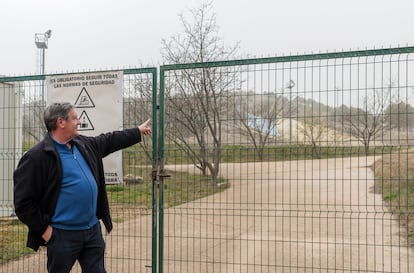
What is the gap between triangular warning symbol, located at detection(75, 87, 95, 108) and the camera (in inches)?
193

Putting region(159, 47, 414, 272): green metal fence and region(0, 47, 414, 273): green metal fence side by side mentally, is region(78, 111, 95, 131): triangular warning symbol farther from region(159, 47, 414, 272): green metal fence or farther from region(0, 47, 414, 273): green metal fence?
region(159, 47, 414, 272): green metal fence

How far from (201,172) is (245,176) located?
2.27 ft

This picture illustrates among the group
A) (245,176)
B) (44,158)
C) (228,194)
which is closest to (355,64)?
(245,176)

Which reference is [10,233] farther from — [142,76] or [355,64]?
[355,64]

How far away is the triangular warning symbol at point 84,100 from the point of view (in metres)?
4.90

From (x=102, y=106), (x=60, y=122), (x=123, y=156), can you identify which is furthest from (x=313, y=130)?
(x=60, y=122)

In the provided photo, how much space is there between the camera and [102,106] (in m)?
4.85

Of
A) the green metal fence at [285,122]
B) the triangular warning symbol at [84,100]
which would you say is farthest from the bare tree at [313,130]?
the triangular warning symbol at [84,100]

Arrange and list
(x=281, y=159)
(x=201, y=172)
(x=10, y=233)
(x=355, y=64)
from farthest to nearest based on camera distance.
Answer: (x=10, y=233), (x=201, y=172), (x=281, y=159), (x=355, y=64)

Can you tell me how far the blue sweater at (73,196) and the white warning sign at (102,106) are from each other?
124cm

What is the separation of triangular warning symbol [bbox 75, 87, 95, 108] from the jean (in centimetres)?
164

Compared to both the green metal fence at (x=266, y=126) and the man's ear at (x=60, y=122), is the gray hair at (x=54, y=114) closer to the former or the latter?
the man's ear at (x=60, y=122)

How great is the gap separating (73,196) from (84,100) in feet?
5.65

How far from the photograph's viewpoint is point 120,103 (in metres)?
4.82
